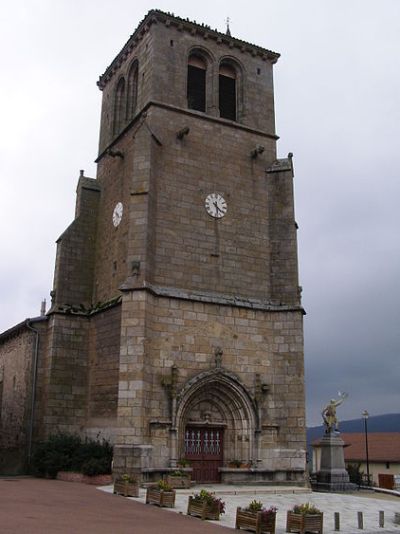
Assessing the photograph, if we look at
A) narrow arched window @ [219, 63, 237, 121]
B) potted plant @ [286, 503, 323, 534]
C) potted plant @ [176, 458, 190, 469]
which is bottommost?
potted plant @ [286, 503, 323, 534]

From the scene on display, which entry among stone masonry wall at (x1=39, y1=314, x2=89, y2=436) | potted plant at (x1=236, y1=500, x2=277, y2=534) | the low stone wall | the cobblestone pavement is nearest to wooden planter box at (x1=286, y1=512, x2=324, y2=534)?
the cobblestone pavement

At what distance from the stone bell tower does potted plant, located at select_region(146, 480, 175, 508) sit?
3.65m

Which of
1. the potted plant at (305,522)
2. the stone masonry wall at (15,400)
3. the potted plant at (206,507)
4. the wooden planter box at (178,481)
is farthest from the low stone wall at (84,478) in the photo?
the potted plant at (305,522)

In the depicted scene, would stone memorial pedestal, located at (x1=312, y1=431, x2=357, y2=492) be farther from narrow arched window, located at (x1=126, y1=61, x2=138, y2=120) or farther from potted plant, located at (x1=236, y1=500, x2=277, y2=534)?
narrow arched window, located at (x1=126, y1=61, x2=138, y2=120)

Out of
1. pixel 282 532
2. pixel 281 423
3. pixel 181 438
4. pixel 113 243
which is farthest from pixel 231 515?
pixel 113 243

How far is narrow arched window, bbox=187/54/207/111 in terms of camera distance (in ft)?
84.4

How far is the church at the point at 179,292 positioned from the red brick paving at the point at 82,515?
3.63 metres

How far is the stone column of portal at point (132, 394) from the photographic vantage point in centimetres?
1891

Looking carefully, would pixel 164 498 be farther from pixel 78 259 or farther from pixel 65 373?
pixel 78 259

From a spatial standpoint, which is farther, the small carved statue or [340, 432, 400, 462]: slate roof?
[340, 432, 400, 462]: slate roof

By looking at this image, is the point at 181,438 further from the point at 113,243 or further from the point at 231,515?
the point at 113,243

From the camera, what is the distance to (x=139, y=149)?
2255cm

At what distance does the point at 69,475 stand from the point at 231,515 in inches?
319

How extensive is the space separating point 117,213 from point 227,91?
7244mm
